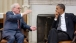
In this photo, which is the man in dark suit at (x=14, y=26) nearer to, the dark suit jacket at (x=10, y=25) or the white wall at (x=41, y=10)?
the dark suit jacket at (x=10, y=25)

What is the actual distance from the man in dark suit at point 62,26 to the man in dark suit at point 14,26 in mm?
481

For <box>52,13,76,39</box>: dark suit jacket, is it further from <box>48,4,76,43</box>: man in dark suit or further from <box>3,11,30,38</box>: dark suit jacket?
<box>3,11,30,38</box>: dark suit jacket

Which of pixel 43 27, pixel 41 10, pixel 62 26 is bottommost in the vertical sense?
pixel 43 27

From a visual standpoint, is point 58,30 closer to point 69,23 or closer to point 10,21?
point 69,23

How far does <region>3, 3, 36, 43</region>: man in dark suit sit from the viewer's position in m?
3.74

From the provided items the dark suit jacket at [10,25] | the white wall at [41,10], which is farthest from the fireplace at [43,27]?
the dark suit jacket at [10,25]

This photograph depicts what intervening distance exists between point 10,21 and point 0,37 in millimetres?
397

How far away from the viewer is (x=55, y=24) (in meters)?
4.08

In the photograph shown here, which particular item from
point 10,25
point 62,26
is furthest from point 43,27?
point 10,25

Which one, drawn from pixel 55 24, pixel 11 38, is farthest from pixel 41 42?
pixel 11 38

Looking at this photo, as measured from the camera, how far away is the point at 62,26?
4035 millimetres

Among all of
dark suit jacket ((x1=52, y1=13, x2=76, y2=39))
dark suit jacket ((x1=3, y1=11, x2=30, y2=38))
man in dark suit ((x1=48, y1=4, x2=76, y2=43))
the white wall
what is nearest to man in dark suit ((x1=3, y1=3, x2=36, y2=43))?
dark suit jacket ((x1=3, y1=11, x2=30, y2=38))

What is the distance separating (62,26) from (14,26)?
1002 millimetres

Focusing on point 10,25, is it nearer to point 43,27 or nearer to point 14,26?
point 14,26
